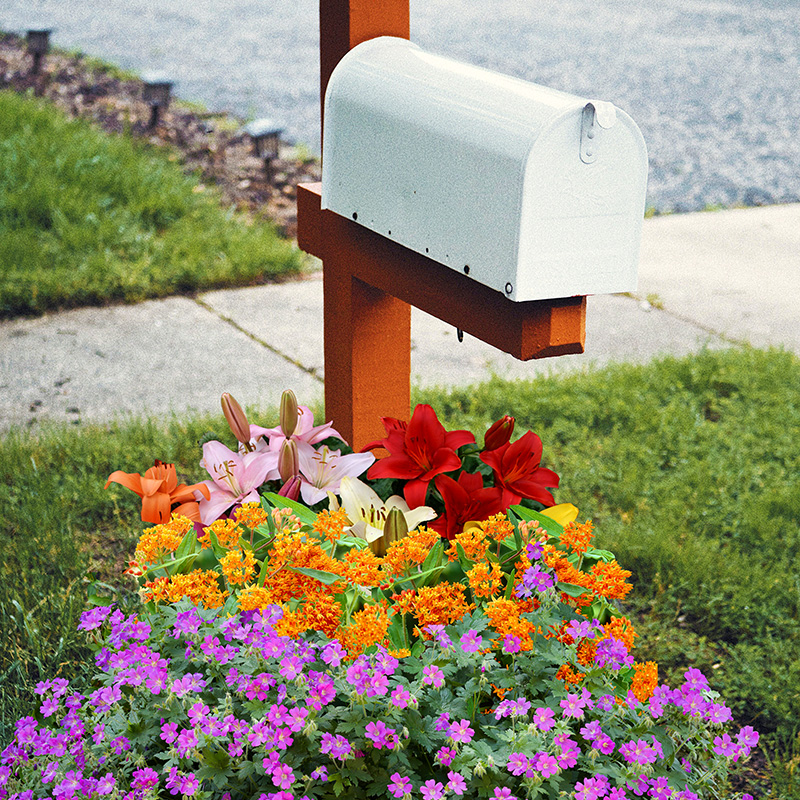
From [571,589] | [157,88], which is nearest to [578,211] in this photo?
[571,589]

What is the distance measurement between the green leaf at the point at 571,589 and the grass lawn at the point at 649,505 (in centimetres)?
79

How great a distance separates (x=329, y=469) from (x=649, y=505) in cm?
134

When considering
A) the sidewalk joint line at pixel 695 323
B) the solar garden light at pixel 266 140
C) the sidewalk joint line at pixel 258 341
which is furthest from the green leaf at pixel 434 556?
the solar garden light at pixel 266 140

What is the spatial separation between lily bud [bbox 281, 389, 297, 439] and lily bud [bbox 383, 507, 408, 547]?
35cm

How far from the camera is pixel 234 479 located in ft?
6.16

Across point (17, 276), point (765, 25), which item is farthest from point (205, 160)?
point (765, 25)

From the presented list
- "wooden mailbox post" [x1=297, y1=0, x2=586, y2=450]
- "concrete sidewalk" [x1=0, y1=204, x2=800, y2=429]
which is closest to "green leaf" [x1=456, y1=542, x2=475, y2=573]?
"wooden mailbox post" [x1=297, y1=0, x2=586, y2=450]

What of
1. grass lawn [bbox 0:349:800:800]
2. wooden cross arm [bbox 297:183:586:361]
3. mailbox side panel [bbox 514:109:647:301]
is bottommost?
grass lawn [bbox 0:349:800:800]

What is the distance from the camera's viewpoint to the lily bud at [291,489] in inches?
73.3

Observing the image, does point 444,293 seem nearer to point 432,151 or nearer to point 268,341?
point 432,151

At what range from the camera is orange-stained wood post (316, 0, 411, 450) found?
1.88m

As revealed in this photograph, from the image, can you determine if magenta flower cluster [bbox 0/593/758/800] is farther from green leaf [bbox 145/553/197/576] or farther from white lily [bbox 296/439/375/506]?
white lily [bbox 296/439/375/506]

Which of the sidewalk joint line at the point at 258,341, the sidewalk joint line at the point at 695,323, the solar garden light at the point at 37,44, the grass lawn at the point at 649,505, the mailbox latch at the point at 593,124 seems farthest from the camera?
the solar garden light at the point at 37,44

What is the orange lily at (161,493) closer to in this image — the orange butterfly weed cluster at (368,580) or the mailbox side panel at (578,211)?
the orange butterfly weed cluster at (368,580)
